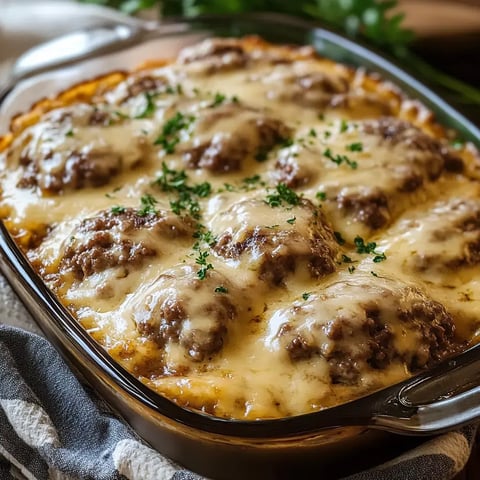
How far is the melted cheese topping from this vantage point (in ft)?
6.18

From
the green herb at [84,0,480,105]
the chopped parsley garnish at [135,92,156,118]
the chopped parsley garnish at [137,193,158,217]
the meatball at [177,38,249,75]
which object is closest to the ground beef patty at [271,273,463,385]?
the chopped parsley garnish at [137,193,158,217]

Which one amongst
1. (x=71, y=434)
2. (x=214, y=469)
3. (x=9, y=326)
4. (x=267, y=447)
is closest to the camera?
(x=267, y=447)

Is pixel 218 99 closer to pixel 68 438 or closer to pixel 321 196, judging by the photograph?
pixel 321 196

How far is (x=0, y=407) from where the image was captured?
6.65ft

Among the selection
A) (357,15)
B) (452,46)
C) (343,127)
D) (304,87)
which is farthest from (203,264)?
(452,46)

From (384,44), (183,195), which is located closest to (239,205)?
(183,195)

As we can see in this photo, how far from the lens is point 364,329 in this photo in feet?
6.14

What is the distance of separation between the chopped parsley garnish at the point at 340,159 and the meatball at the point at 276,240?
0.88 ft

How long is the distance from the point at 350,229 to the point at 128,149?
752 millimetres

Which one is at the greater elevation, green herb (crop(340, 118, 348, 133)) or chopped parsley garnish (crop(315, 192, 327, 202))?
green herb (crop(340, 118, 348, 133))

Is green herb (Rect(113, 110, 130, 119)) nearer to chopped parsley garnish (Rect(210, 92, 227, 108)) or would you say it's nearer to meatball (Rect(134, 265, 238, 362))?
chopped parsley garnish (Rect(210, 92, 227, 108))

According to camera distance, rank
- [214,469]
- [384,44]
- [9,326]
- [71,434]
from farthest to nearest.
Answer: [384,44] < [9,326] < [71,434] < [214,469]

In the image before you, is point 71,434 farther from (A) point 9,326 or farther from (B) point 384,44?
(B) point 384,44

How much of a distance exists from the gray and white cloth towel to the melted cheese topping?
16 centimetres
